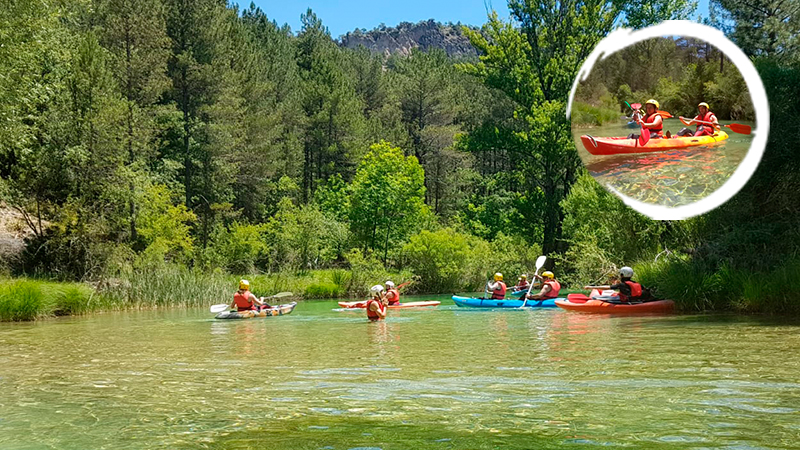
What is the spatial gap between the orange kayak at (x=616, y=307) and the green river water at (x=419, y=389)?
1.82 m

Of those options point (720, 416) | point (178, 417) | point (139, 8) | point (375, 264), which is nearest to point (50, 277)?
point (375, 264)

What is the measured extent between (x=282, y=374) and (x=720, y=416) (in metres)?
5.63

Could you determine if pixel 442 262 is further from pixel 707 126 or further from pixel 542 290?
pixel 707 126

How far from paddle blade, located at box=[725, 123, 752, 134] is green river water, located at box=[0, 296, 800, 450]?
255 centimetres

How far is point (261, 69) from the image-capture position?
51938mm

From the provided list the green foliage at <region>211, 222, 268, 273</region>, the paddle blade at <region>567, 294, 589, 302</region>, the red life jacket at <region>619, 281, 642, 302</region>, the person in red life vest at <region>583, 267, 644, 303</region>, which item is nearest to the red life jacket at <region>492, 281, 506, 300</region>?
the paddle blade at <region>567, 294, 589, 302</region>

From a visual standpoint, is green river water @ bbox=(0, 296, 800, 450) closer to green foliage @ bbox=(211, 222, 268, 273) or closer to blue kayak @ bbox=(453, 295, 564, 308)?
blue kayak @ bbox=(453, 295, 564, 308)

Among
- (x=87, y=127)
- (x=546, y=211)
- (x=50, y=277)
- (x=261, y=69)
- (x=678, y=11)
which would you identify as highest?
(x=261, y=69)

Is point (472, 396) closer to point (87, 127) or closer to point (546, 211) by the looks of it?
point (87, 127)

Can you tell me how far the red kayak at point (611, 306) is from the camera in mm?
17531

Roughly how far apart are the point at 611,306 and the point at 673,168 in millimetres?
12278

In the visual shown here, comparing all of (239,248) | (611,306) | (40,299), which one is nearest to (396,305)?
(611,306)

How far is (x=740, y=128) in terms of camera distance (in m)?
6.74

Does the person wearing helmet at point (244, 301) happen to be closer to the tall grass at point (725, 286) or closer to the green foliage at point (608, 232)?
the green foliage at point (608, 232)
